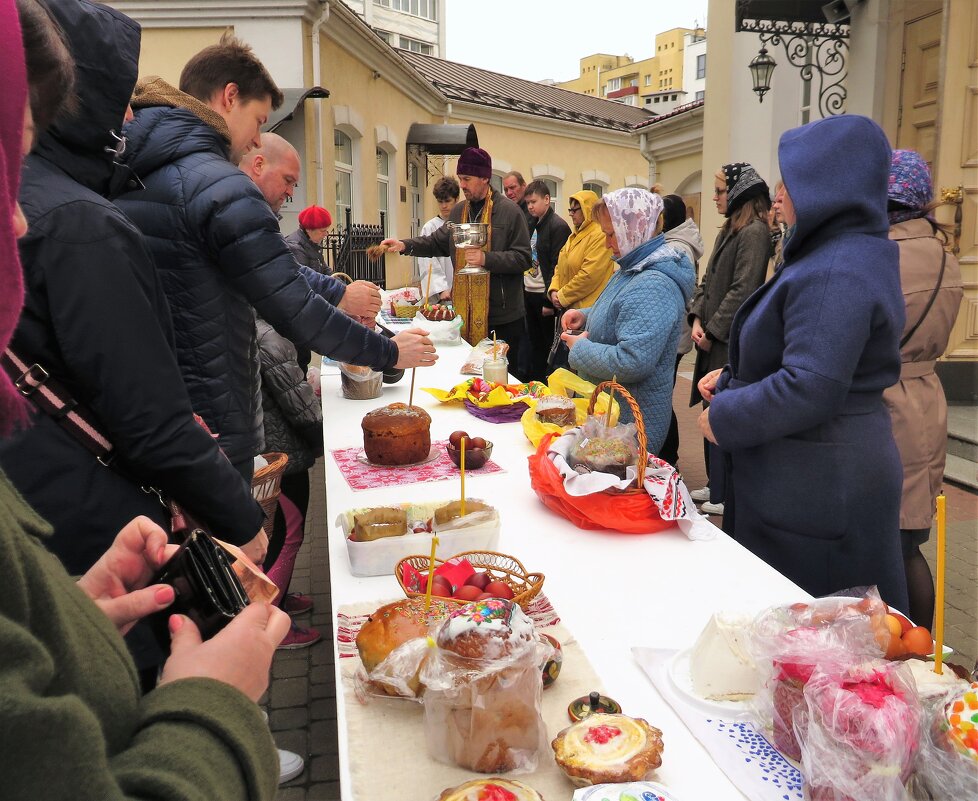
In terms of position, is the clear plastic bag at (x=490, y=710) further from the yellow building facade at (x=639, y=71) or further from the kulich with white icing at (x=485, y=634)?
the yellow building facade at (x=639, y=71)

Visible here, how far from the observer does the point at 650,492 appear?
78.5 inches

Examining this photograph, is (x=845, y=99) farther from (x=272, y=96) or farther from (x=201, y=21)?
(x=201, y=21)

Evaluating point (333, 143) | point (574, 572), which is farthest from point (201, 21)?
point (574, 572)

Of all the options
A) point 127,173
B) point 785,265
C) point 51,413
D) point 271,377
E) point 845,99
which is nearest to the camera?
point 51,413

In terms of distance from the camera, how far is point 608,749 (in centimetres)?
111

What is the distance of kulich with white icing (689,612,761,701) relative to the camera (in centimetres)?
129

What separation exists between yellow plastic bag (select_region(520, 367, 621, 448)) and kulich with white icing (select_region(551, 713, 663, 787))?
138cm

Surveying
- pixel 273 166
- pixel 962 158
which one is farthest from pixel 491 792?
pixel 962 158

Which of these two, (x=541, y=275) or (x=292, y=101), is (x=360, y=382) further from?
(x=292, y=101)

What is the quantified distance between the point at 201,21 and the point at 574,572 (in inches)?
411

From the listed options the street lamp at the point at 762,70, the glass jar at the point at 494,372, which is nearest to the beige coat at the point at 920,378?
the glass jar at the point at 494,372

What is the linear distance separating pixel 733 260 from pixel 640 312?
185cm

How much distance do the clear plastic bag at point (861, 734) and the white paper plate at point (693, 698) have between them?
0.22 meters

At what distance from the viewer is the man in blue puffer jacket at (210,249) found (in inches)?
82.7
